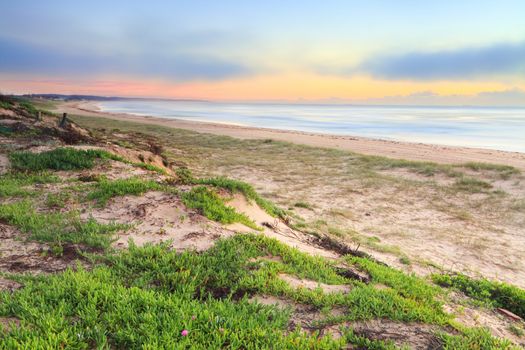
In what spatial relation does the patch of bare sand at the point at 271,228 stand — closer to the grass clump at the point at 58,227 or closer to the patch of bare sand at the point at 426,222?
the patch of bare sand at the point at 426,222

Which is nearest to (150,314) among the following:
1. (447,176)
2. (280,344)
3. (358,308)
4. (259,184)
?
(280,344)

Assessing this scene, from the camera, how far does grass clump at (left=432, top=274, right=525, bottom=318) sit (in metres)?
6.13

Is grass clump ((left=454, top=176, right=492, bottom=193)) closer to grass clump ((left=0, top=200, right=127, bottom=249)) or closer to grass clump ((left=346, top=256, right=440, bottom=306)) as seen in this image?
grass clump ((left=346, top=256, right=440, bottom=306))

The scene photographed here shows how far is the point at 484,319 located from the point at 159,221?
19.5ft

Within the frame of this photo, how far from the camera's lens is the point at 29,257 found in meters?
5.46

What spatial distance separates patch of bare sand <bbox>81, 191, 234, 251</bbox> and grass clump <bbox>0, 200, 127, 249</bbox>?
273mm

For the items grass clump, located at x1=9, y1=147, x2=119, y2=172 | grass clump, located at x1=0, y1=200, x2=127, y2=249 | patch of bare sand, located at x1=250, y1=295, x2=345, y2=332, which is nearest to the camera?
patch of bare sand, located at x1=250, y1=295, x2=345, y2=332

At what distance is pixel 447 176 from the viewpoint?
19.0 meters

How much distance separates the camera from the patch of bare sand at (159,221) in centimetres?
630

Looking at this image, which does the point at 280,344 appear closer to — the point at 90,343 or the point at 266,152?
the point at 90,343

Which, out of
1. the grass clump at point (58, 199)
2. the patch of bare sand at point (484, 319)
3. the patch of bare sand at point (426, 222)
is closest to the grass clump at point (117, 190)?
the grass clump at point (58, 199)

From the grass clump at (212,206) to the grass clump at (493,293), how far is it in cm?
425

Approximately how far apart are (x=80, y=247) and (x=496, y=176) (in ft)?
65.9

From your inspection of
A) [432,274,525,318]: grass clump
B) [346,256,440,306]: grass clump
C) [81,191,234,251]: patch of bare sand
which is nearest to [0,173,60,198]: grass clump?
[81,191,234,251]: patch of bare sand
